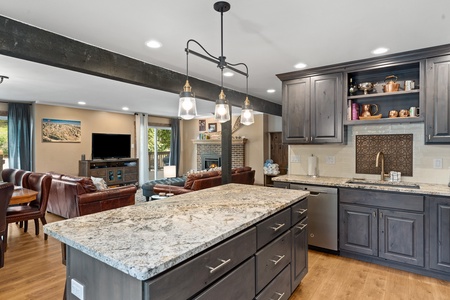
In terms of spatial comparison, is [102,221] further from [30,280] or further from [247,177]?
[247,177]

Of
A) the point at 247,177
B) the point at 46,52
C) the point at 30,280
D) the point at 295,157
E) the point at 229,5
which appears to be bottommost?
the point at 30,280

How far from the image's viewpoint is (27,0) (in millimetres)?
1834

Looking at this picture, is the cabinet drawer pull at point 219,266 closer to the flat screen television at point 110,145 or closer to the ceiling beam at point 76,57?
the ceiling beam at point 76,57

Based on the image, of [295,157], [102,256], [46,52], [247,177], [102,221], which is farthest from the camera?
[247,177]

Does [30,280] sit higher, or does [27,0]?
[27,0]

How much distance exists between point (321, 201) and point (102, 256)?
273cm

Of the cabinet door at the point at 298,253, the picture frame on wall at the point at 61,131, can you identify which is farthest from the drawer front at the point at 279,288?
the picture frame on wall at the point at 61,131

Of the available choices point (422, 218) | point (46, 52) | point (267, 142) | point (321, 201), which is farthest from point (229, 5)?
point (267, 142)

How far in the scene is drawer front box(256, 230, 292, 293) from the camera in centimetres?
167

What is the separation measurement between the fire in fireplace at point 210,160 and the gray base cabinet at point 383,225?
626cm

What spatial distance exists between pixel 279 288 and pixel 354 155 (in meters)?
2.33

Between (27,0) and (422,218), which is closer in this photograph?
(27,0)

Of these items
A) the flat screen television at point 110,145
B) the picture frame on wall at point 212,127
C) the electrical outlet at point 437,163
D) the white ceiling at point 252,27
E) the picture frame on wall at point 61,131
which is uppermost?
the white ceiling at point 252,27

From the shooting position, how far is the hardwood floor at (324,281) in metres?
2.36
